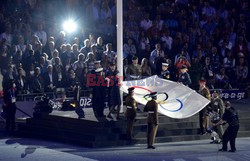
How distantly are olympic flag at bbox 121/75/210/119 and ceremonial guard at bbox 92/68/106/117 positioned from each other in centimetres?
92

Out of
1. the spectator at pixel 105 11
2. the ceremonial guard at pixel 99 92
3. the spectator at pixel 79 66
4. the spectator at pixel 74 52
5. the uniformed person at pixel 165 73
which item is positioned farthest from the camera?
the spectator at pixel 105 11

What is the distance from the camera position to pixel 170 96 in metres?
23.5

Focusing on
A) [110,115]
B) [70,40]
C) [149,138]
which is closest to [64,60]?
[70,40]

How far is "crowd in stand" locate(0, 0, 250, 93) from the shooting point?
85.9ft

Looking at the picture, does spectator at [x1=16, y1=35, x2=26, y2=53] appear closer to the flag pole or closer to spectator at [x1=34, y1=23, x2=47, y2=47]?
spectator at [x1=34, y1=23, x2=47, y2=47]

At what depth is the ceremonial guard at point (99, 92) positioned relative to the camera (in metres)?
22.5

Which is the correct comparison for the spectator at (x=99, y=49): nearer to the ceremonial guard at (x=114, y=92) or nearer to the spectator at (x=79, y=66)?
the spectator at (x=79, y=66)

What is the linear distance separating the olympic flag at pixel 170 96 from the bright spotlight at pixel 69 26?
19.4 feet

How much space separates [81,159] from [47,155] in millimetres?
1213

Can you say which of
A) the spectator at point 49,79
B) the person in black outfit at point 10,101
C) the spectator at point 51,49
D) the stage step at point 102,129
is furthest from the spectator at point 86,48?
the person in black outfit at point 10,101

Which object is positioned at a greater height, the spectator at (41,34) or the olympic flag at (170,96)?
the spectator at (41,34)

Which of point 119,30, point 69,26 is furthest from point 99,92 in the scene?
point 69,26

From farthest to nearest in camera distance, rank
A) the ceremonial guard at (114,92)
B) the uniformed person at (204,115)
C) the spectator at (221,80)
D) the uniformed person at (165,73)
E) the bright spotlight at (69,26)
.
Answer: the bright spotlight at (69,26) → the spectator at (221,80) → the uniformed person at (165,73) → the uniformed person at (204,115) → the ceremonial guard at (114,92)

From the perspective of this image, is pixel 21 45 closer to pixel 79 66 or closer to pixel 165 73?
pixel 79 66
